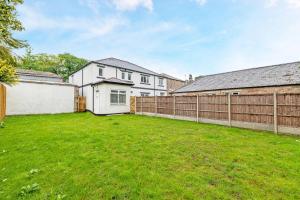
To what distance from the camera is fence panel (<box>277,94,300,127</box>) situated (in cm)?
672

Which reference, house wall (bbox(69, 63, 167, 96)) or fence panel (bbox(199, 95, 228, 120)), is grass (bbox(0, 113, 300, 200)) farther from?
house wall (bbox(69, 63, 167, 96))

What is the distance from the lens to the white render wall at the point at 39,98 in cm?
1400

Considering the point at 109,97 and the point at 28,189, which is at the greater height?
the point at 109,97

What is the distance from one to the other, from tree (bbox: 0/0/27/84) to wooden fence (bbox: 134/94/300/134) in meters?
9.72

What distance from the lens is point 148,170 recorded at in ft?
11.1

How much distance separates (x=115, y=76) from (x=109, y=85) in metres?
5.23

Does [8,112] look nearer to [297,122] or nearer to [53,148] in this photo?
[53,148]

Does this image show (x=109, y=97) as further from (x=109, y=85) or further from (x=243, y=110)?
(x=243, y=110)

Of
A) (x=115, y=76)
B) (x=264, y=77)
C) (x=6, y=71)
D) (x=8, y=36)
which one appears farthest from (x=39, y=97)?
(x=264, y=77)

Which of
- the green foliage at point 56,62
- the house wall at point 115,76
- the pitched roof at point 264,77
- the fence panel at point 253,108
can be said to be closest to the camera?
the fence panel at point 253,108

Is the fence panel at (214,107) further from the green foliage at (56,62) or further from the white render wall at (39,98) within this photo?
the green foliage at (56,62)

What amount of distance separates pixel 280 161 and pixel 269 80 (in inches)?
446

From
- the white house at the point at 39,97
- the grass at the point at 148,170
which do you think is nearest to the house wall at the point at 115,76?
the white house at the point at 39,97

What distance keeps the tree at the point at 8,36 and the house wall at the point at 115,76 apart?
1054cm
